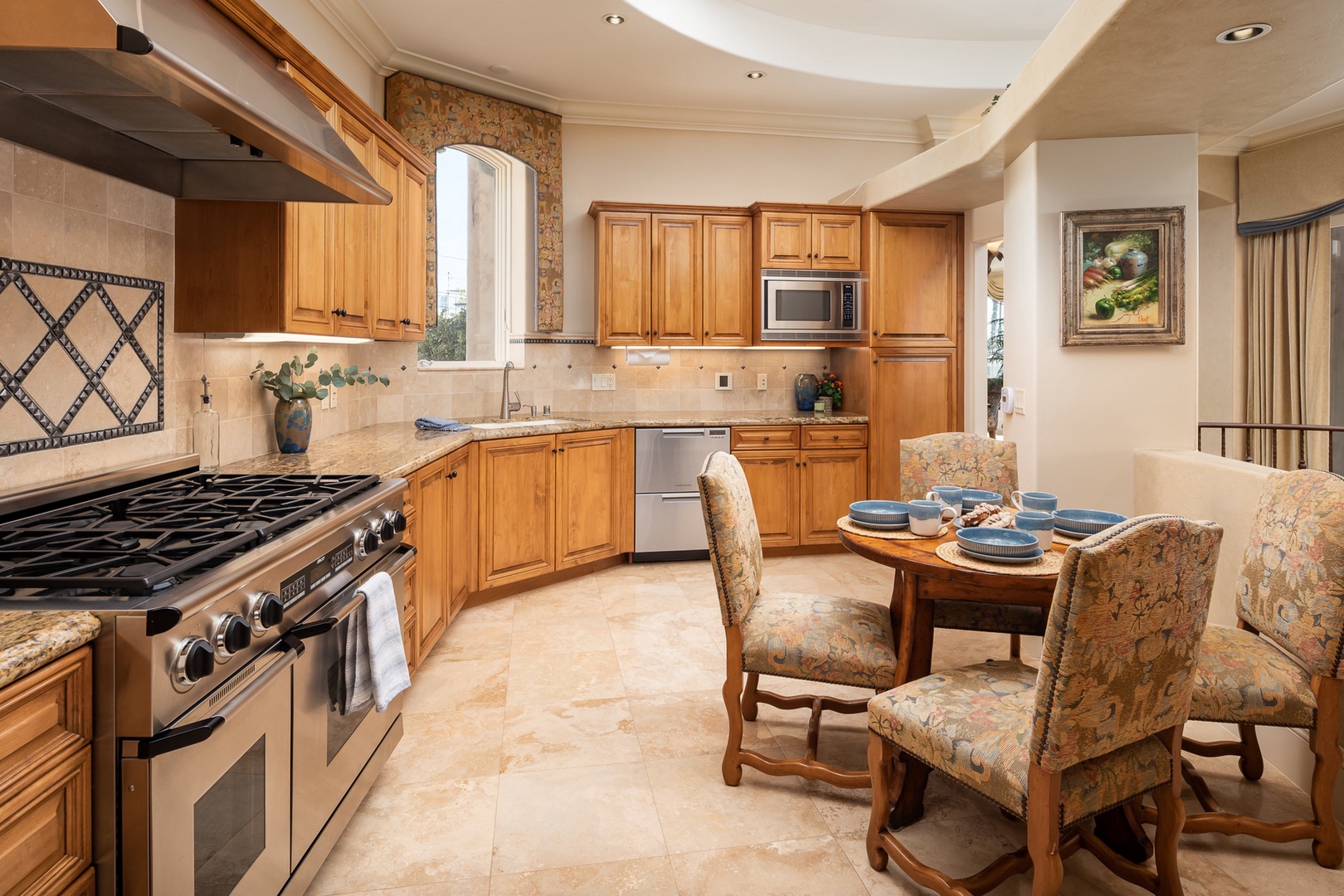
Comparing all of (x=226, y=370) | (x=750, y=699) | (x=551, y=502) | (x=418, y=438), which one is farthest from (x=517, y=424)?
(x=750, y=699)

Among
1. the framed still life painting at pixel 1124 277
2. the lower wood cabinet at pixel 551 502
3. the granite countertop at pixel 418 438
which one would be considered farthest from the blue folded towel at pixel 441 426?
the framed still life painting at pixel 1124 277

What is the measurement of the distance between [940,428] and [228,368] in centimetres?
416

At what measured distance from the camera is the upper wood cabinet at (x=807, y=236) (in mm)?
5078

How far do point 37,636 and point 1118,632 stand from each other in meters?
1.69

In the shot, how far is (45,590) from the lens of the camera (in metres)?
1.21

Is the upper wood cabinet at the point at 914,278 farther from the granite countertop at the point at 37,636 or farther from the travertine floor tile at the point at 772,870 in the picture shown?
the granite countertop at the point at 37,636

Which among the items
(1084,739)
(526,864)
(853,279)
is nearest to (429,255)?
(853,279)

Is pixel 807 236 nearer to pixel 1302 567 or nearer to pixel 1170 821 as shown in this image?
pixel 1302 567

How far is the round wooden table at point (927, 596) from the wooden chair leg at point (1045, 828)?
0.52 meters

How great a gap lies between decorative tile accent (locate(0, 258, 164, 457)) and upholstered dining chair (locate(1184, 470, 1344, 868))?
2855 millimetres

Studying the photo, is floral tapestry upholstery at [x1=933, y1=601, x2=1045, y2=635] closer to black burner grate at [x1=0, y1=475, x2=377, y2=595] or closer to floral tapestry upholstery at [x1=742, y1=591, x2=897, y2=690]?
floral tapestry upholstery at [x1=742, y1=591, x2=897, y2=690]

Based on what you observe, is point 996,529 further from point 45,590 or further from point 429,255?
point 429,255

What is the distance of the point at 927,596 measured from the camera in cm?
210

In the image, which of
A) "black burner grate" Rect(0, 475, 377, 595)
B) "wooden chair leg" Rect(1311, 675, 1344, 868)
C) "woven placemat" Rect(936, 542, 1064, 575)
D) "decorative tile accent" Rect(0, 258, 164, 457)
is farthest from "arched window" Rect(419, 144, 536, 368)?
"wooden chair leg" Rect(1311, 675, 1344, 868)
